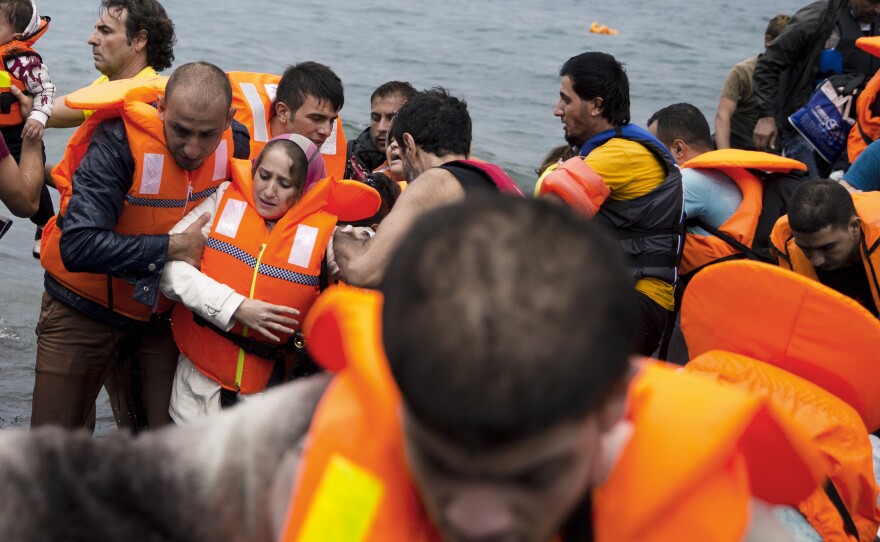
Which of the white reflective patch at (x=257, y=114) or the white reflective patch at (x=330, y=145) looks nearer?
the white reflective patch at (x=257, y=114)

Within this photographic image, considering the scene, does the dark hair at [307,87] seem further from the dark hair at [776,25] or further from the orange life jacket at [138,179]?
the dark hair at [776,25]

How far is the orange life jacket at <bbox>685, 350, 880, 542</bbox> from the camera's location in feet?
8.29

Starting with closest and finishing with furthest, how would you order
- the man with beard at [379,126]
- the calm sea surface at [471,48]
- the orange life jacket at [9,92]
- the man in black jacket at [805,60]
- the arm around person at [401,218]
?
1. the arm around person at [401,218]
2. the man with beard at [379,126]
3. the orange life jacket at [9,92]
4. the man in black jacket at [805,60]
5. the calm sea surface at [471,48]

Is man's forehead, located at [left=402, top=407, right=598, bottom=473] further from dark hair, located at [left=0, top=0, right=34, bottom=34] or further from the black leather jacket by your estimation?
dark hair, located at [left=0, top=0, right=34, bottom=34]

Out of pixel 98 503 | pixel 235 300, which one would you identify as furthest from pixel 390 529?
pixel 235 300

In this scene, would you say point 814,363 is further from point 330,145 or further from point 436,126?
point 330,145

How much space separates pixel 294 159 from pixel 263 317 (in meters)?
0.59

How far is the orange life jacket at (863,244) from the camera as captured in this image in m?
3.89

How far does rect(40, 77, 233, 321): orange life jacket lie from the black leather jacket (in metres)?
0.06

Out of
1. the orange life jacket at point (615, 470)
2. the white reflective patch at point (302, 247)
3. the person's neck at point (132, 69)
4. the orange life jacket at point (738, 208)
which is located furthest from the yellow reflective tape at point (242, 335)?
the orange life jacket at point (615, 470)

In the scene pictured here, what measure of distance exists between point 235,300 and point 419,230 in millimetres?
2663

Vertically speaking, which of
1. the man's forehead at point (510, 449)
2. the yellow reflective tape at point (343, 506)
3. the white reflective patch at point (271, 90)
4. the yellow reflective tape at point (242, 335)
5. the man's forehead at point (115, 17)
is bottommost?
the yellow reflective tape at point (242, 335)

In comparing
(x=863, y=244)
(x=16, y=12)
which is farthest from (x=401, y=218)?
(x=16, y=12)

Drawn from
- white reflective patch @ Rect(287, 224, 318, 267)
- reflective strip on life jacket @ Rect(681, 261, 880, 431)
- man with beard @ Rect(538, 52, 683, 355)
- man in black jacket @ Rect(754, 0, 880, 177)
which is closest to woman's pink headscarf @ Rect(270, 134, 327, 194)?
white reflective patch @ Rect(287, 224, 318, 267)
